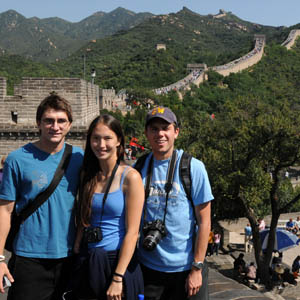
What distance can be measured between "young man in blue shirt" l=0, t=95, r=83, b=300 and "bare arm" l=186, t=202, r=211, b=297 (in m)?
0.98

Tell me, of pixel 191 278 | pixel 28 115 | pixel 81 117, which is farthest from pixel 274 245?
pixel 191 278

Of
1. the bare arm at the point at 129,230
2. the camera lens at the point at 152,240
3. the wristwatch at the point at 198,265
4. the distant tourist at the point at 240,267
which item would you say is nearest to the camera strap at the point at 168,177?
the camera lens at the point at 152,240

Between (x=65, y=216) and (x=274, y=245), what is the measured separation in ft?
36.7

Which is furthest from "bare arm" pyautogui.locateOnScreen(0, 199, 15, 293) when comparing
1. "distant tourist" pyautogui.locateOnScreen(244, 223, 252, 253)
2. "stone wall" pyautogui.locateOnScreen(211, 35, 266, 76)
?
"stone wall" pyautogui.locateOnScreen(211, 35, 266, 76)

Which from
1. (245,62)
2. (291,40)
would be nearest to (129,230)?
(245,62)

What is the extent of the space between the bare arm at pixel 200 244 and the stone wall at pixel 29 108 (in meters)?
7.91

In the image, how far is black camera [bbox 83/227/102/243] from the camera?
114 inches

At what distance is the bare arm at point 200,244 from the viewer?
307 cm

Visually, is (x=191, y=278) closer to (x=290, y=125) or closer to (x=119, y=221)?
(x=119, y=221)

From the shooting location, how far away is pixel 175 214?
10.2 ft

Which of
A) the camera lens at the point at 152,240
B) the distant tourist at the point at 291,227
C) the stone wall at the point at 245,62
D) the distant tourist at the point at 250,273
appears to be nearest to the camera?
the camera lens at the point at 152,240

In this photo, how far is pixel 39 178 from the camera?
302cm

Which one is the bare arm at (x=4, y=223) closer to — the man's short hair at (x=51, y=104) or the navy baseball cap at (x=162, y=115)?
the man's short hair at (x=51, y=104)

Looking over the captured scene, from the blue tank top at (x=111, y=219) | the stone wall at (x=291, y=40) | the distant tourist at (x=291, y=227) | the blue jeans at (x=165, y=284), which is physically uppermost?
the stone wall at (x=291, y=40)
